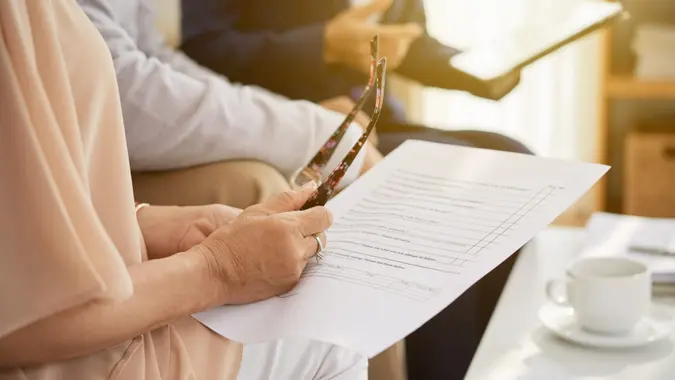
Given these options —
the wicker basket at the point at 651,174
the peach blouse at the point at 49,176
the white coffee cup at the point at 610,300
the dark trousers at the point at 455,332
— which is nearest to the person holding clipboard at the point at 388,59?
the dark trousers at the point at 455,332

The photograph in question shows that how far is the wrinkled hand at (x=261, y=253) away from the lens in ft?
2.44

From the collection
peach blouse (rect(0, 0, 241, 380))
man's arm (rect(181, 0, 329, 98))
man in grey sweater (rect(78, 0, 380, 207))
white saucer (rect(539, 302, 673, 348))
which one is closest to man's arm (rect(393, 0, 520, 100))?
man's arm (rect(181, 0, 329, 98))

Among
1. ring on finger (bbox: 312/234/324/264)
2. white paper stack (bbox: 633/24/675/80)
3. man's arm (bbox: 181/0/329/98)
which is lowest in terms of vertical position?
white paper stack (bbox: 633/24/675/80)

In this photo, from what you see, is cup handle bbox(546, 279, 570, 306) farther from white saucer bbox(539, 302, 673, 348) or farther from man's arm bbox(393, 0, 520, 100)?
man's arm bbox(393, 0, 520, 100)

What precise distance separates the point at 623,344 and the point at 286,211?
386mm

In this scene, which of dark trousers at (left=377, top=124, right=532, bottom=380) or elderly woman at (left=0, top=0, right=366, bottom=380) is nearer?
elderly woman at (left=0, top=0, right=366, bottom=380)

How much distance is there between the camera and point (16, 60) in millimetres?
586

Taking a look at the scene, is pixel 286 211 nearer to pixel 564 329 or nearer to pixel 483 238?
pixel 483 238

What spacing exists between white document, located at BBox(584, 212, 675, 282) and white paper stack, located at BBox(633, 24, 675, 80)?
124 centimetres

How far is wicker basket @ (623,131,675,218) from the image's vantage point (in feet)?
7.95

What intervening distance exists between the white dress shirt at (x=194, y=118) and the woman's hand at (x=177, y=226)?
173 mm

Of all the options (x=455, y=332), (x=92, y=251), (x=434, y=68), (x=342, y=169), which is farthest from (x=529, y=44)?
(x=92, y=251)

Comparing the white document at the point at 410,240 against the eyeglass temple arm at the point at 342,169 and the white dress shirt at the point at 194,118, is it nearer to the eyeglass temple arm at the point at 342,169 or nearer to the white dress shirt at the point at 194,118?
the eyeglass temple arm at the point at 342,169

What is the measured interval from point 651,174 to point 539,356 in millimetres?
1636
